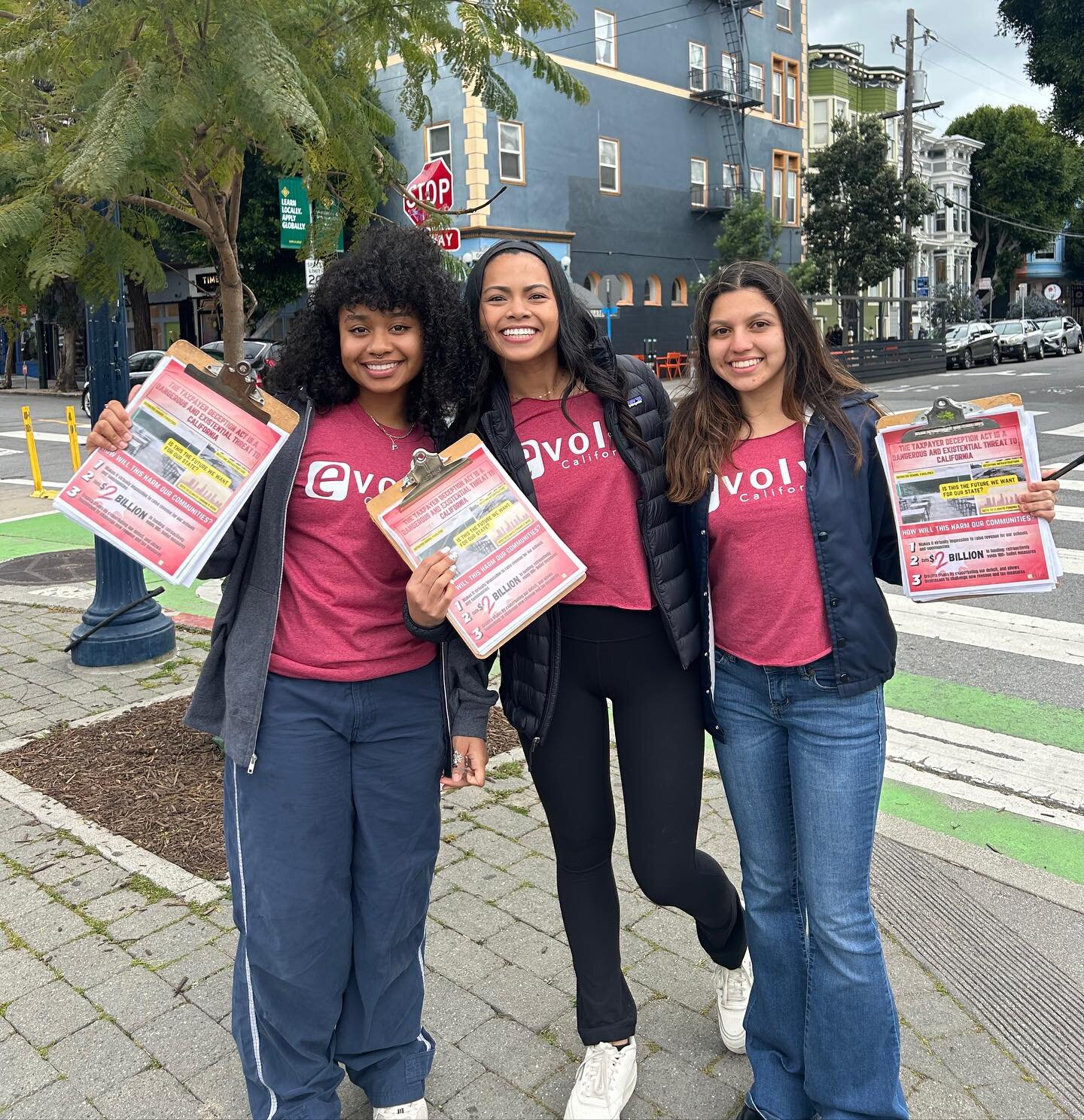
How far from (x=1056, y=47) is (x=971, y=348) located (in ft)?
46.8

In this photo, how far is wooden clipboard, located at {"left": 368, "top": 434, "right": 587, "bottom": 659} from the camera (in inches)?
88.5

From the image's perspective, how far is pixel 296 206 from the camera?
4.73 metres

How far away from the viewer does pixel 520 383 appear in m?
2.62

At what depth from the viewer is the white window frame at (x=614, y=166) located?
3019 cm

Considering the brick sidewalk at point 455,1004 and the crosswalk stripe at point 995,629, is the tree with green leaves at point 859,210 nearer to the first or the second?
the crosswalk stripe at point 995,629

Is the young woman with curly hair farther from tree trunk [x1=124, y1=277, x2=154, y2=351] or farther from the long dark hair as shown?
tree trunk [x1=124, y1=277, x2=154, y2=351]

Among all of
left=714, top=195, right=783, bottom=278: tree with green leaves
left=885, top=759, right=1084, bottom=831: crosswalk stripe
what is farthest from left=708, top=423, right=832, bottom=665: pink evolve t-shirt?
left=714, top=195, right=783, bottom=278: tree with green leaves

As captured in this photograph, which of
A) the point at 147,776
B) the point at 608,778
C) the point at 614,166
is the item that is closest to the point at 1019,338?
the point at 614,166

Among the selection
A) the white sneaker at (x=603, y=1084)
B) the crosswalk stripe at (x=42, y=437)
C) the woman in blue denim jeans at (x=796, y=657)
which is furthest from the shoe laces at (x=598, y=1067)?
the crosswalk stripe at (x=42, y=437)

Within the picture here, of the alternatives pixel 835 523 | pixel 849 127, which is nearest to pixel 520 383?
pixel 835 523

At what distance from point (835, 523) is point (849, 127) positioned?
35911 millimetres

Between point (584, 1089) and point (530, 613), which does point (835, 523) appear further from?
point (584, 1089)

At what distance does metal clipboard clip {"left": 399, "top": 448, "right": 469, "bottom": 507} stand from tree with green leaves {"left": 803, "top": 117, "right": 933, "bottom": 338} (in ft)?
105

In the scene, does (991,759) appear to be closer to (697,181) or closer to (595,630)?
(595,630)
